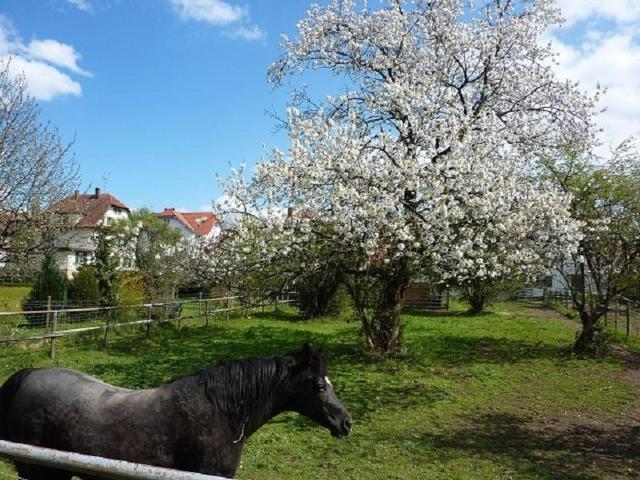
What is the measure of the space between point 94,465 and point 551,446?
747cm

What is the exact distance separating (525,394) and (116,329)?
501 inches

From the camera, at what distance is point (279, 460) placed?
7.04 metres

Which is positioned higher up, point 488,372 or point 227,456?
point 227,456

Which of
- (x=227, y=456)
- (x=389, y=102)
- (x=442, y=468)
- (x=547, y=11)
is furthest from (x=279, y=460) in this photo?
(x=547, y=11)

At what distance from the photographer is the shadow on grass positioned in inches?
A: 272

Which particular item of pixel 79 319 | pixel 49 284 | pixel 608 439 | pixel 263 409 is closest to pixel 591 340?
pixel 608 439

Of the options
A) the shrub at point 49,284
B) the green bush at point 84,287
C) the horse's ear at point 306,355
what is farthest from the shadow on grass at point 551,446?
the green bush at point 84,287

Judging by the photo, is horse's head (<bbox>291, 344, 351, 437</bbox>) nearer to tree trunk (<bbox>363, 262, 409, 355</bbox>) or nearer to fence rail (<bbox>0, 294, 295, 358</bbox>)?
fence rail (<bbox>0, 294, 295, 358</bbox>)

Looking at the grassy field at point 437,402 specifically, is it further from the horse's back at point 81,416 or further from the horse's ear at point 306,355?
the horse's back at point 81,416

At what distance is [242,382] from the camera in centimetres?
425

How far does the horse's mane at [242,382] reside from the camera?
4.15 m

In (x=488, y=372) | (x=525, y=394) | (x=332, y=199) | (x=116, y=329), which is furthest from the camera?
(x=116, y=329)

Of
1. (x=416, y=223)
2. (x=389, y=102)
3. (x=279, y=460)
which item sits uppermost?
(x=389, y=102)

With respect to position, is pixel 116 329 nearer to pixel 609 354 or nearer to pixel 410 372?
pixel 410 372
